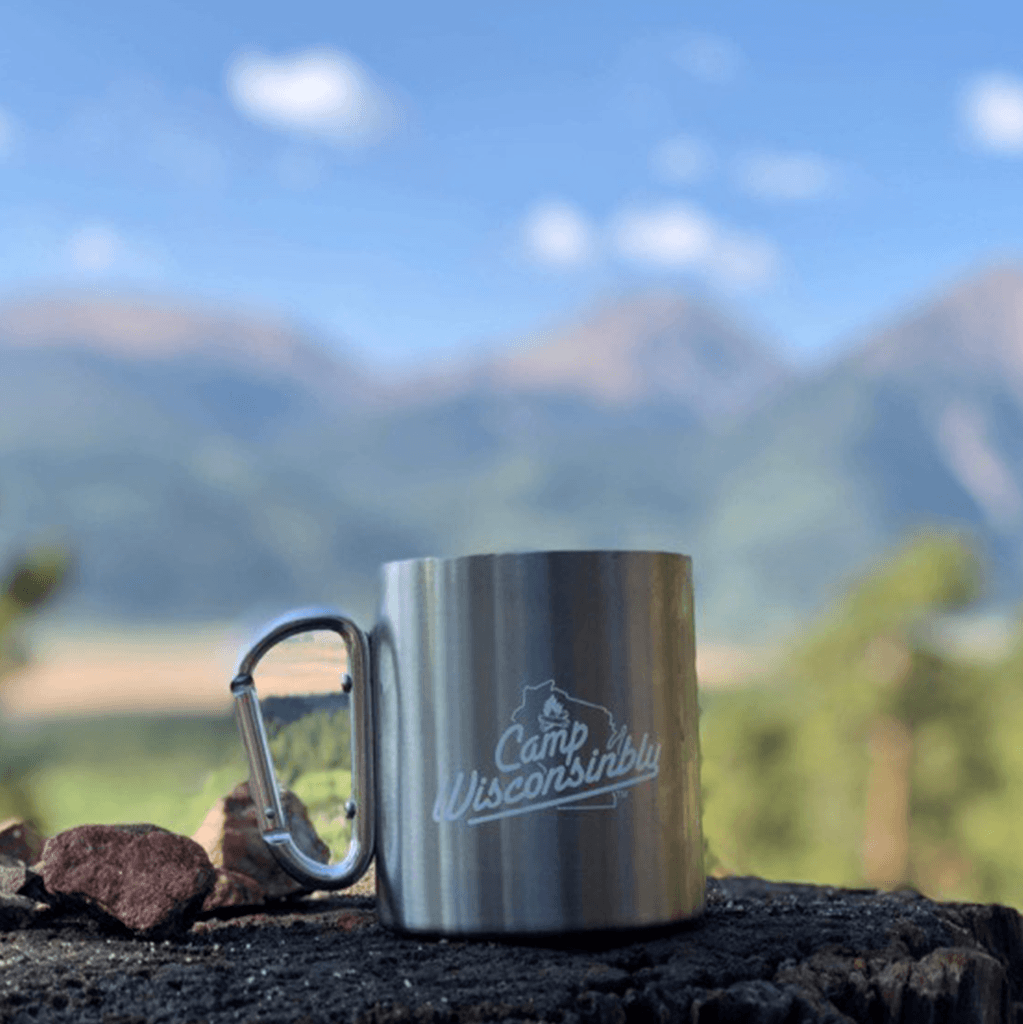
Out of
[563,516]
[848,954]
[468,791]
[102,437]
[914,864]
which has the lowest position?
[914,864]

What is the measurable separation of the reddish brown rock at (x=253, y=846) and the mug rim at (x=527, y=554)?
18.4 inches

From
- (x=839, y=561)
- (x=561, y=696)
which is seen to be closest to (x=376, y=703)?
(x=561, y=696)

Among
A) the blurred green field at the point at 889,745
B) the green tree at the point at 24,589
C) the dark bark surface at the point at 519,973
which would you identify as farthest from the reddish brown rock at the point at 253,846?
the blurred green field at the point at 889,745

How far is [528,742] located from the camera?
1.51 m

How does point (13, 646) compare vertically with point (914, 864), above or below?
above

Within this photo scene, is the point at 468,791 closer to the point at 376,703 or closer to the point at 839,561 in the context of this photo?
the point at 376,703

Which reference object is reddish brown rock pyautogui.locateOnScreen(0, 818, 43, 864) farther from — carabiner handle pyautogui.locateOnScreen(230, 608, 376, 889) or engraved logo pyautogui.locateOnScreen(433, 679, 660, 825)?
engraved logo pyautogui.locateOnScreen(433, 679, 660, 825)

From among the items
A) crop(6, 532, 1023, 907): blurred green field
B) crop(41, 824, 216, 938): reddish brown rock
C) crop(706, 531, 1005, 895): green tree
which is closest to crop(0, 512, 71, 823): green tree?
crop(6, 532, 1023, 907): blurred green field

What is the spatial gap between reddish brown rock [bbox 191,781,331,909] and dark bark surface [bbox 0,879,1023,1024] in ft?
0.28

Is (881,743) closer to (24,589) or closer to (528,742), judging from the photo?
(24,589)

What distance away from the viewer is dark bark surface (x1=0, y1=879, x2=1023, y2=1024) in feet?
4.33

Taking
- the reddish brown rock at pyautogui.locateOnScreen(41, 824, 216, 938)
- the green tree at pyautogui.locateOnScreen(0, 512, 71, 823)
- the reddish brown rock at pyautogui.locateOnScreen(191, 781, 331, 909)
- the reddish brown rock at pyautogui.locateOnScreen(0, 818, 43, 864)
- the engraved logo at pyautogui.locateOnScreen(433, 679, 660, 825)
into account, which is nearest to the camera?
the engraved logo at pyautogui.locateOnScreen(433, 679, 660, 825)

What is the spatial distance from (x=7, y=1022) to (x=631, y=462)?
105315 millimetres

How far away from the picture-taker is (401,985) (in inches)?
53.9
